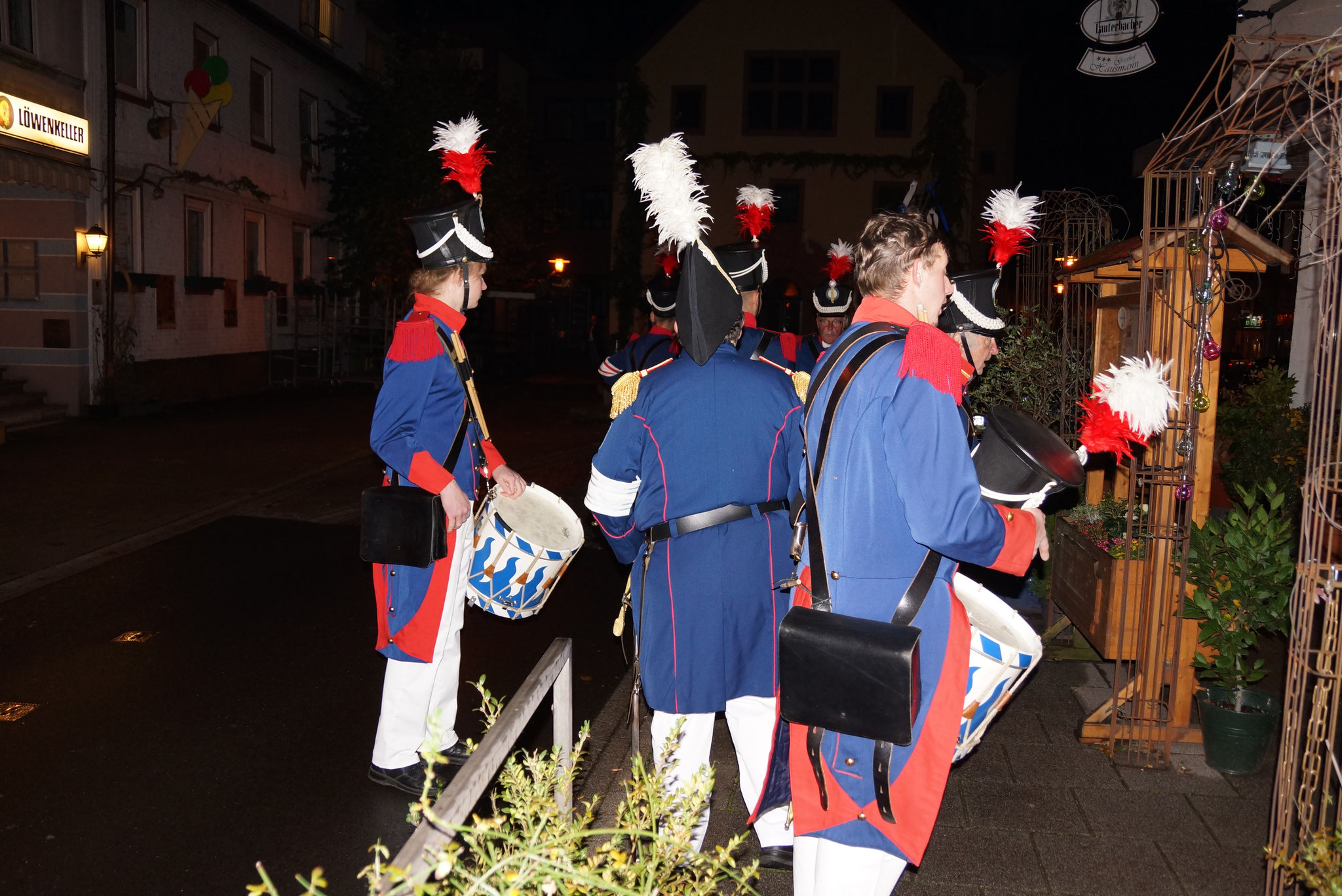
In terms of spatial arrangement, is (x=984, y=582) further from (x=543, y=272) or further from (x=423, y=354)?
(x=543, y=272)

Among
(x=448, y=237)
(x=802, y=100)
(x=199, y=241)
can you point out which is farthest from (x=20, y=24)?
(x=802, y=100)

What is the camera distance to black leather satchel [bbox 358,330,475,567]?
3.71 metres

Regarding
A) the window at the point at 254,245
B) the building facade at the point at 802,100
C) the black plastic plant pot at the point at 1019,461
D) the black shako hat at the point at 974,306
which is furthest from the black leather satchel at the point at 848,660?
the building facade at the point at 802,100

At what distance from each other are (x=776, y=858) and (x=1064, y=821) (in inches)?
46.0

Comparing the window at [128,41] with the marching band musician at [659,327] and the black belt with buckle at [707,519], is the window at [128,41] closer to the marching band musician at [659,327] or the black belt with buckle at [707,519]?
the marching band musician at [659,327]

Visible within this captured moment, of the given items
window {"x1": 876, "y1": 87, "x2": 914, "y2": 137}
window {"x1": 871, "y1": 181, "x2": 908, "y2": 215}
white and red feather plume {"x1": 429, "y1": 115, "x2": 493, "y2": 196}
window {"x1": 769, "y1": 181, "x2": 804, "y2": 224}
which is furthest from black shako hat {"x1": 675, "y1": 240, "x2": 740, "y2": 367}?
window {"x1": 876, "y1": 87, "x2": 914, "y2": 137}

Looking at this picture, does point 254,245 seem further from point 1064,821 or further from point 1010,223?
point 1064,821

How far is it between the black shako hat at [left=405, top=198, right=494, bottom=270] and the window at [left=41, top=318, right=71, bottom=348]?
1387cm

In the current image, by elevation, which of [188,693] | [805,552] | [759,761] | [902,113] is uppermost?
[902,113]

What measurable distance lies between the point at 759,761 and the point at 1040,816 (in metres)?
1.27

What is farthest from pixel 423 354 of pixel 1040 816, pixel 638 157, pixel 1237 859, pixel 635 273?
pixel 635 273

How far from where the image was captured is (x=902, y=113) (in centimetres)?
2655

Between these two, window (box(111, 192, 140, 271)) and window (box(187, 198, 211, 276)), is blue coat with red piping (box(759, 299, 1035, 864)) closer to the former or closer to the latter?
window (box(111, 192, 140, 271))

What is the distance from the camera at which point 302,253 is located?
23.2 m
